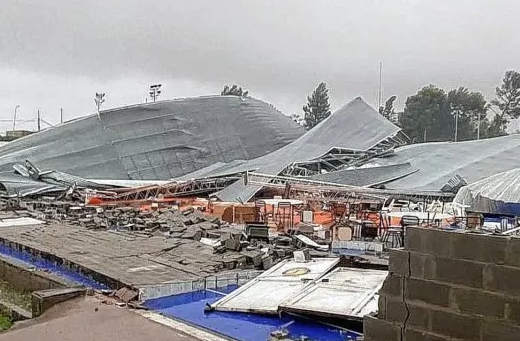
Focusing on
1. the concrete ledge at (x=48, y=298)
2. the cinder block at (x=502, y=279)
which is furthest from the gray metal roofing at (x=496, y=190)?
the cinder block at (x=502, y=279)

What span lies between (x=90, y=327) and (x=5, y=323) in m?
1.64

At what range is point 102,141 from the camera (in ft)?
114

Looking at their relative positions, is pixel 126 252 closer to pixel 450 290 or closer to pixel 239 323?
pixel 239 323

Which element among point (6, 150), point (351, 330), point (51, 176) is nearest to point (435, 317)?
point (351, 330)

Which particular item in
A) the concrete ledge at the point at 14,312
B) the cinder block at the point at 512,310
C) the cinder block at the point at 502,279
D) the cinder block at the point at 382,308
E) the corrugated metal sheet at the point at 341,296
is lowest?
the concrete ledge at the point at 14,312

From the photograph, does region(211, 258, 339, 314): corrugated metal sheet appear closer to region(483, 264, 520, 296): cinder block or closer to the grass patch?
the grass patch

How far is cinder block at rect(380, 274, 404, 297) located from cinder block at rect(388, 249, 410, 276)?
4 centimetres

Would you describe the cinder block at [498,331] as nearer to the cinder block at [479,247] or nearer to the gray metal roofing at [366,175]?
the cinder block at [479,247]

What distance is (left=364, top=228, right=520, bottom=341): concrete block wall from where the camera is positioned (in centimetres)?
388

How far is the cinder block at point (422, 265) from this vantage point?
4.28 m

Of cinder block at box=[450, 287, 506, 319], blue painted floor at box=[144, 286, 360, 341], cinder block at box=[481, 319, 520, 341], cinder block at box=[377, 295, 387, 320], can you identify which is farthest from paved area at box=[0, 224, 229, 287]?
cinder block at box=[481, 319, 520, 341]

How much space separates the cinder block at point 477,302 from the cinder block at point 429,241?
288 mm

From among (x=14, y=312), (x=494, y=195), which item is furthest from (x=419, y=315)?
(x=494, y=195)

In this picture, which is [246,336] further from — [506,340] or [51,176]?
[51,176]
